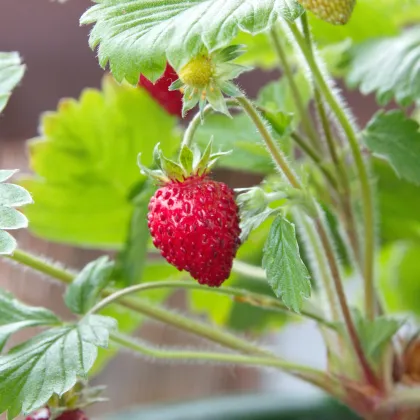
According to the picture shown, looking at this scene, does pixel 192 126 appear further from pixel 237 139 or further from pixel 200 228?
pixel 237 139

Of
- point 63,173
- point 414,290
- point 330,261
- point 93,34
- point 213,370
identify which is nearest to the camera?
point 93,34

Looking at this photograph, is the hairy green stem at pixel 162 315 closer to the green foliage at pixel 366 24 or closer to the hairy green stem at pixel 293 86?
the hairy green stem at pixel 293 86

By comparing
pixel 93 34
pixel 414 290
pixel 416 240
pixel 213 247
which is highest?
pixel 93 34

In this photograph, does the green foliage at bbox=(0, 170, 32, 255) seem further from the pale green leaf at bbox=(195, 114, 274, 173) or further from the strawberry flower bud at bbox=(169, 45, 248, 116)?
the pale green leaf at bbox=(195, 114, 274, 173)

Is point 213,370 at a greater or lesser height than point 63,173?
lesser

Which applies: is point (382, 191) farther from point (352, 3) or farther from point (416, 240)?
point (352, 3)

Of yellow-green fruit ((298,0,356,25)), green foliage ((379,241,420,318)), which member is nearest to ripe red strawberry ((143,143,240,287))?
yellow-green fruit ((298,0,356,25))

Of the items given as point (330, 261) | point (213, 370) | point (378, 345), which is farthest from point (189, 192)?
point (213, 370)
